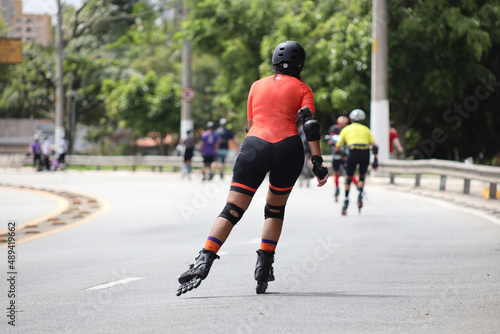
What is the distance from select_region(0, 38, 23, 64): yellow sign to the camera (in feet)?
48.2

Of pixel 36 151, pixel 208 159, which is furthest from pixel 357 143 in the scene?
pixel 36 151

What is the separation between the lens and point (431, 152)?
36438mm

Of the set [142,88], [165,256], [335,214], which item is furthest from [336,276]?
[142,88]

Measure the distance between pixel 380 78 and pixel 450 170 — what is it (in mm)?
6459

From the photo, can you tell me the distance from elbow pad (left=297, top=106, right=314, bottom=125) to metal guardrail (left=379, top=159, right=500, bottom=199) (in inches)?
443

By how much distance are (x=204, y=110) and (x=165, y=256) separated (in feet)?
175

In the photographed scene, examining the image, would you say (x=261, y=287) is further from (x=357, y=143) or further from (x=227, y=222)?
(x=357, y=143)

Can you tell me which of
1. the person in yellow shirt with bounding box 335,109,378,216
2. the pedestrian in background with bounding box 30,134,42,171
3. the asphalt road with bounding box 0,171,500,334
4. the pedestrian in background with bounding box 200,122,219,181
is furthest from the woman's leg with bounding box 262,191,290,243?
the pedestrian in background with bounding box 30,134,42,171

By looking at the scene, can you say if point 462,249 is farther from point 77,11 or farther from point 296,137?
point 77,11

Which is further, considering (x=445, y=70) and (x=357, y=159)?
(x=445, y=70)

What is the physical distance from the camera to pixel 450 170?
20.0m

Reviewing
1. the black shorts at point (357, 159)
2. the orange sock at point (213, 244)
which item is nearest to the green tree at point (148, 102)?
the black shorts at point (357, 159)

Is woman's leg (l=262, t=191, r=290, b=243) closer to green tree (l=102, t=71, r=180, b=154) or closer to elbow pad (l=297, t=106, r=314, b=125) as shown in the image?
elbow pad (l=297, t=106, r=314, b=125)

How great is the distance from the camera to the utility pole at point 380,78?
25.6 meters
